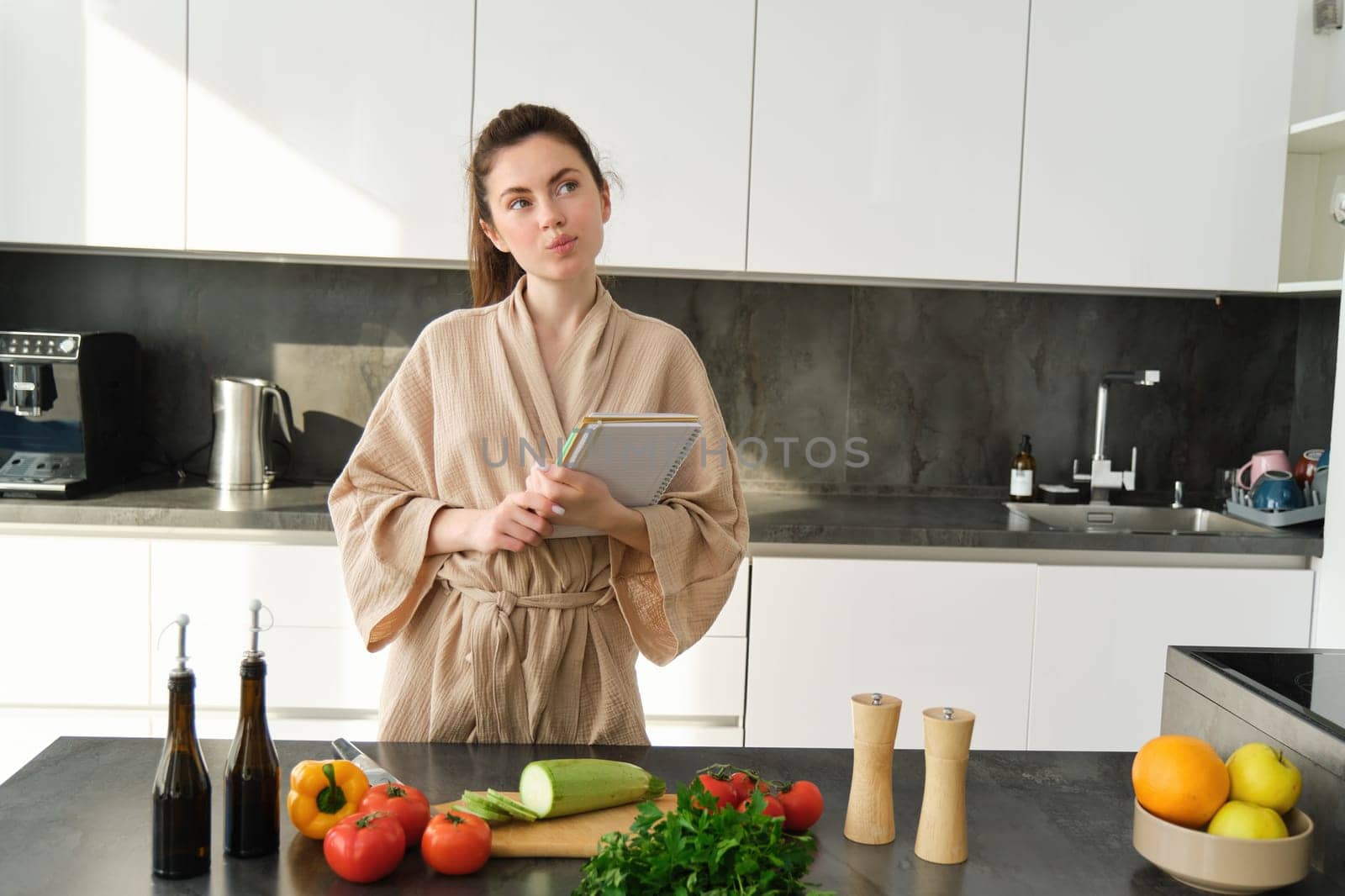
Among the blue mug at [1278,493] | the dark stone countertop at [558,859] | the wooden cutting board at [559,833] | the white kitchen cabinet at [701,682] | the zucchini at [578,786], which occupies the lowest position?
the white kitchen cabinet at [701,682]

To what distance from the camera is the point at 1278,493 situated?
294cm

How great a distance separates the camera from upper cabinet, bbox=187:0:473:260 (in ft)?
9.27

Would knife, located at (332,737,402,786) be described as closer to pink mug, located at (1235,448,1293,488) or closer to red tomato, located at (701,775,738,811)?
red tomato, located at (701,775,738,811)

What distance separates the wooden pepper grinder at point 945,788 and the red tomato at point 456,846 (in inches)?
16.5

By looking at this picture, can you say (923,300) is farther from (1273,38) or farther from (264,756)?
(264,756)

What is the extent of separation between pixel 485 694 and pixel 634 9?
71.8 inches

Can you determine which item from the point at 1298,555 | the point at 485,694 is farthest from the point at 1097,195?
the point at 485,694

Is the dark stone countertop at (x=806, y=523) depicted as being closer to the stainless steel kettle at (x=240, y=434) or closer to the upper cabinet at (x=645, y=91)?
the stainless steel kettle at (x=240, y=434)

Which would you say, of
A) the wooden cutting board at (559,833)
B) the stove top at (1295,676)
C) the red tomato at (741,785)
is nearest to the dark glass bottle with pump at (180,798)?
the wooden cutting board at (559,833)

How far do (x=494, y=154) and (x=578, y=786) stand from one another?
93cm

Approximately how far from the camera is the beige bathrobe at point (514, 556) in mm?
1649

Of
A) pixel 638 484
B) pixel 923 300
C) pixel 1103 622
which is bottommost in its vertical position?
pixel 1103 622

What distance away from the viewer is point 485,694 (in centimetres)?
163

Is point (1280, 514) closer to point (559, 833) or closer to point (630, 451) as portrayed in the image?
point (630, 451)
